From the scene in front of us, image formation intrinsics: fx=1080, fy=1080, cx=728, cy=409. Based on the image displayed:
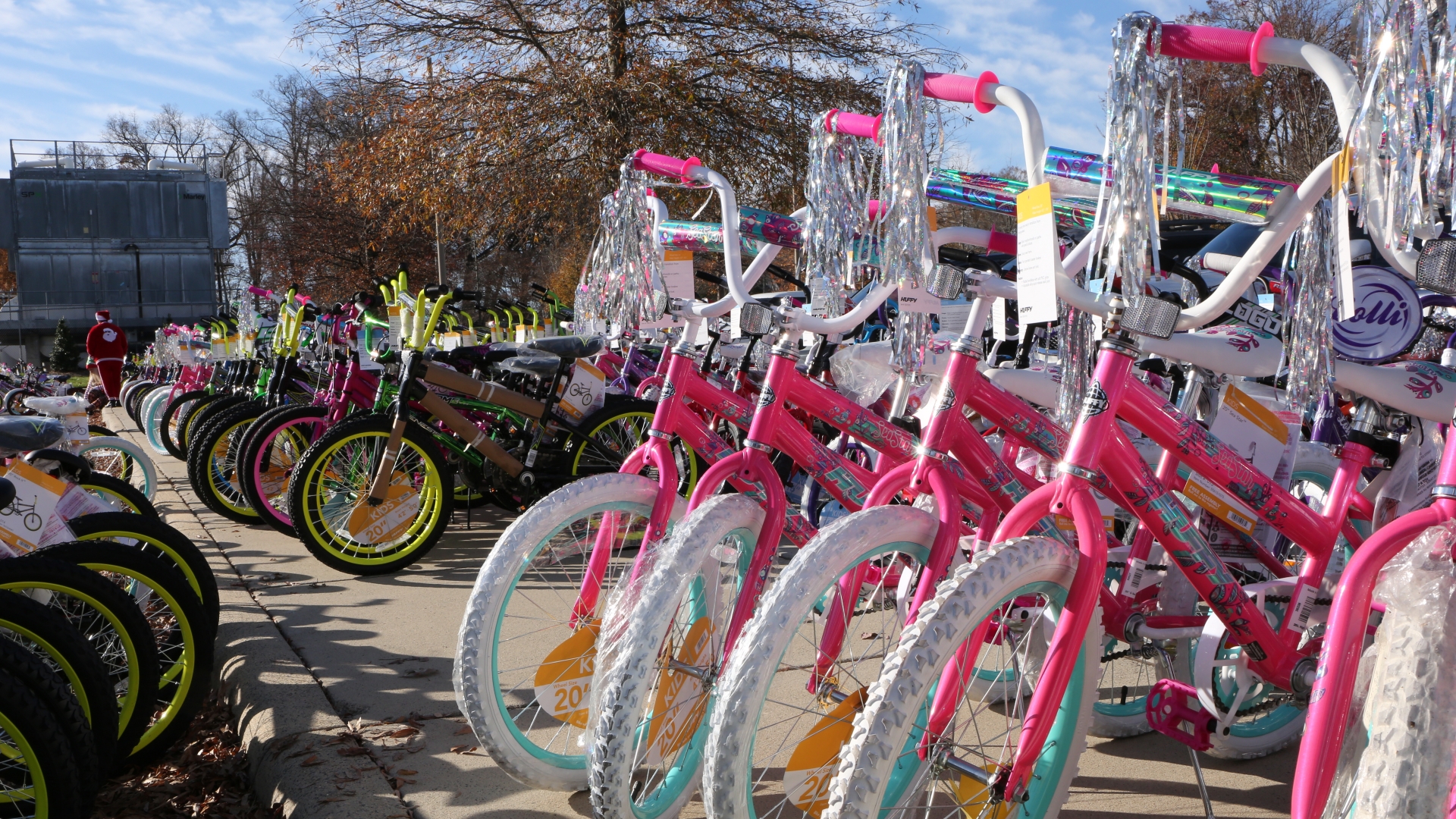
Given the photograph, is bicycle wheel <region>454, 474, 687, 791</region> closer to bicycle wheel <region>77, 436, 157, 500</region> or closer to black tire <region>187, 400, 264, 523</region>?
black tire <region>187, 400, 264, 523</region>

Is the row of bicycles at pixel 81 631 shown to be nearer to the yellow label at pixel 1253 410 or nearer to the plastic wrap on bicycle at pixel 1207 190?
the plastic wrap on bicycle at pixel 1207 190

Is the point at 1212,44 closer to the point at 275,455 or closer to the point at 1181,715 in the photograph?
the point at 1181,715

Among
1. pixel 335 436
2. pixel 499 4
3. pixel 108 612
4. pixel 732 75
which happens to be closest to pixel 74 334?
pixel 499 4

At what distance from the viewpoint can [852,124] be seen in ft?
8.13

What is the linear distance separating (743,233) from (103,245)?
3235 cm

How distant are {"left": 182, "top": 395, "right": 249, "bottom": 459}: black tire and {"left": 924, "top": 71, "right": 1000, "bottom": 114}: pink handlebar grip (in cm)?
527

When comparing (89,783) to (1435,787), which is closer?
(1435,787)

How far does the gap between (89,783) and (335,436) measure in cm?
267

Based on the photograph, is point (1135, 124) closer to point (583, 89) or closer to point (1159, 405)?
point (1159, 405)

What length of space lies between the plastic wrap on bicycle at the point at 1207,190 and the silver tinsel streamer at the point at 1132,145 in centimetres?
9

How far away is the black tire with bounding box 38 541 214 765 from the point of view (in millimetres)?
2877

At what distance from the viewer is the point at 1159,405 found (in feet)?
7.18

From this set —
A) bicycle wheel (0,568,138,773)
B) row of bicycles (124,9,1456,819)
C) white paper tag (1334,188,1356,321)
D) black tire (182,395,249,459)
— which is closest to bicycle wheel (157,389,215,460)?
black tire (182,395,249,459)

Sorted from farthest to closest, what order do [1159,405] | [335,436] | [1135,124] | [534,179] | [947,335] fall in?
[534,179], [335,436], [947,335], [1159,405], [1135,124]
